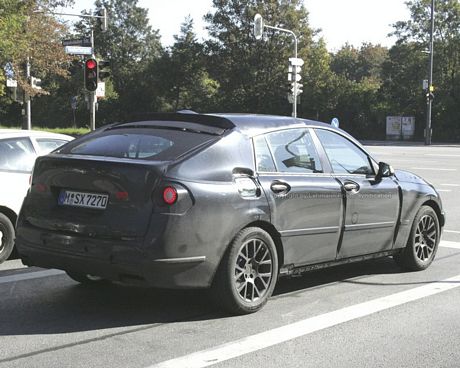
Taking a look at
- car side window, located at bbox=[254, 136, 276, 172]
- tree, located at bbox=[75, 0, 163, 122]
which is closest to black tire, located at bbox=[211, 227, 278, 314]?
car side window, located at bbox=[254, 136, 276, 172]

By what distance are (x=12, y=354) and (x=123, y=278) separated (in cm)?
93

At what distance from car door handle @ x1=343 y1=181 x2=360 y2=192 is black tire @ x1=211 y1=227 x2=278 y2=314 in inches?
43.3

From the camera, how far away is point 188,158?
4891 millimetres

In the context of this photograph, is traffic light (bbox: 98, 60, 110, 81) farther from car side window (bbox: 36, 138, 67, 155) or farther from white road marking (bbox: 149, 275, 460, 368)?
white road marking (bbox: 149, 275, 460, 368)

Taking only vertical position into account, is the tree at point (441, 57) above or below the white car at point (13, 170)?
above

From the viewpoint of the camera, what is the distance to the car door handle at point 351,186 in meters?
5.96

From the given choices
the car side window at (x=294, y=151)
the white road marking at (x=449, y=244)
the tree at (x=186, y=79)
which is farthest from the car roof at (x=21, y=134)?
the tree at (x=186, y=79)

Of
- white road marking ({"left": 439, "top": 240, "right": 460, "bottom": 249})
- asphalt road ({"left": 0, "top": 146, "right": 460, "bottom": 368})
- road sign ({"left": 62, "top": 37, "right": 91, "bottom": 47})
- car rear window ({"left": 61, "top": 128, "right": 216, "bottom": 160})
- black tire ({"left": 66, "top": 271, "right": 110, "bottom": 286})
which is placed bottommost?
white road marking ({"left": 439, "top": 240, "right": 460, "bottom": 249})

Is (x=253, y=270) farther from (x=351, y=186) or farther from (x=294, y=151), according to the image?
A: (x=351, y=186)

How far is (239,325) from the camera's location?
16.0 ft

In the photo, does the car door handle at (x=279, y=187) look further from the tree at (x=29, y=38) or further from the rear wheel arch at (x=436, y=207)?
the tree at (x=29, y=38)

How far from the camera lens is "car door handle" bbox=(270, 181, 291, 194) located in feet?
17.4

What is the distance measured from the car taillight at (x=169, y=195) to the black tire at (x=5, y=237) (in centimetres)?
329

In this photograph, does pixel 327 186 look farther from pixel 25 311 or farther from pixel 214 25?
pixel 214 25
